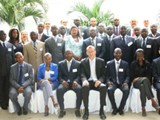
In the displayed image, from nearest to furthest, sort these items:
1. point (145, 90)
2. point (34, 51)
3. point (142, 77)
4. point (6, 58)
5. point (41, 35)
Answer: point (145, 90) → point (142, 77) → point (6, 58) → point (34, 51) → point (41, 35)

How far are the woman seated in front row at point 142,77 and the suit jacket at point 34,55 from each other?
6.82 ft

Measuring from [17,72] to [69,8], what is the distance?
4399 mm

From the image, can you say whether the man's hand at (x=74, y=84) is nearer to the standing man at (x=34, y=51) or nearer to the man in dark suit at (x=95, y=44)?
the man in dark suit at (x=95, y=44)

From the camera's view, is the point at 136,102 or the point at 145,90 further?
the point at 136,102

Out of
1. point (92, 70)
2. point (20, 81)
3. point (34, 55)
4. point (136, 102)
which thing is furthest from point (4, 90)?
point (136, 102)

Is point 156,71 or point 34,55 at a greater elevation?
point 34,55

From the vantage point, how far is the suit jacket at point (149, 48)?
265 inches

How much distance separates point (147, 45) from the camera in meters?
6.73

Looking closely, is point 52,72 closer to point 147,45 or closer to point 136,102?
Answer: point 136,102

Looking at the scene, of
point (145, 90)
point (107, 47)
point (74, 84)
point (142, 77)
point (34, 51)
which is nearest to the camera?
point (145, 90)

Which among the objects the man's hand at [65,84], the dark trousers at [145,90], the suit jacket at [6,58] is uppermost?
the suit jacket at [6,58]

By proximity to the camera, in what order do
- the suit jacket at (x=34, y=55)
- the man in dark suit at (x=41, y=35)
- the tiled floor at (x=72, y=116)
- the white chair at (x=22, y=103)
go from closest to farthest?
the tiled floor at (x=72, y=116) < the white chair at (x=22, y=103) < the suit jacket at (x=34, y=55) < the man in dark suit at (x=41, y=35)

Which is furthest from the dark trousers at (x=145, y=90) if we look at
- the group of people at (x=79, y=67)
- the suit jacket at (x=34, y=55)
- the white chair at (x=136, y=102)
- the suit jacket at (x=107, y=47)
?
the suit jacket at (x=34, y=55)

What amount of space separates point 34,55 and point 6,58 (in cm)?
68
